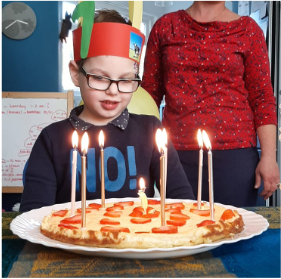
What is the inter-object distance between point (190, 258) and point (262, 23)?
2.92 metres

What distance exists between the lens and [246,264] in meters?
Result: 0.55

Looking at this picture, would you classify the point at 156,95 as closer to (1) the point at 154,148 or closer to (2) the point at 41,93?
(1) the point at 154,148

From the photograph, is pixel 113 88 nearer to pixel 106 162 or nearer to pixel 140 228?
pixel 106 162

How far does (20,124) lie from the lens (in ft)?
11.4

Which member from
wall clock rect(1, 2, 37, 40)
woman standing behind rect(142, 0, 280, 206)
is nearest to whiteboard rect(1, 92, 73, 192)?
wall clock rect(1, 2, 37, 40)

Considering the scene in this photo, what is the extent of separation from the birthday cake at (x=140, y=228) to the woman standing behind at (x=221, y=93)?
2.73 feet

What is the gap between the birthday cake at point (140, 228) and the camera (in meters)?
0.55

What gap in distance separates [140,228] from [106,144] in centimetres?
67

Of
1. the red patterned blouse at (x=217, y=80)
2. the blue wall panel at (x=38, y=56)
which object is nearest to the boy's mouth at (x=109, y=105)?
the red patterned blouse at (x=217, y=80)

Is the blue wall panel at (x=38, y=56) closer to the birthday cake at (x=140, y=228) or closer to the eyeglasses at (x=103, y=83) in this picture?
the eyeglasses at (x=103, y=83)

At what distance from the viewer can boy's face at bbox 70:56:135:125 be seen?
115 centimetres

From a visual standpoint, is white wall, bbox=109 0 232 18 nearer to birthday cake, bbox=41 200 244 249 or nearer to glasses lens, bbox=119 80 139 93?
glasses lens, bbox=119 80 139 93

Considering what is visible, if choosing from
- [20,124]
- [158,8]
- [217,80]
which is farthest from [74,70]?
[158,8]

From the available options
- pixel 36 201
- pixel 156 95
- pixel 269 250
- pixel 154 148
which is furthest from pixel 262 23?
pixel 269 250
